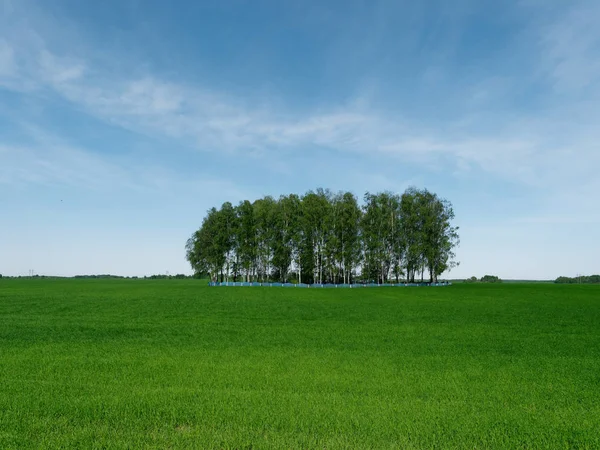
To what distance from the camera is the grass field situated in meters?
5.91

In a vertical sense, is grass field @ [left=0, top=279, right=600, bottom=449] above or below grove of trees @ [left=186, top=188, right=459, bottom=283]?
below

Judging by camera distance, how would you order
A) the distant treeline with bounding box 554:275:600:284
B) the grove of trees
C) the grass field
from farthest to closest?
the distant treeline with bounding box 554:275:600:284
the grove of trees
the grass field

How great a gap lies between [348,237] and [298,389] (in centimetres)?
6715

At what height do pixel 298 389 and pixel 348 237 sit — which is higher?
pixel 348 237

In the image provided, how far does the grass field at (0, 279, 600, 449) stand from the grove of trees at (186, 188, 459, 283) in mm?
57492

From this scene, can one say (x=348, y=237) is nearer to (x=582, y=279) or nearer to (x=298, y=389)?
(x=298, y=389)

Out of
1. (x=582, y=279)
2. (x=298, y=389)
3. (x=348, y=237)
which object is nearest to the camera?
(x=298, y=389)

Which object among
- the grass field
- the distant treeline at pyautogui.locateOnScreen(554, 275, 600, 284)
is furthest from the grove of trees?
the distant treeline at pyautogui.locateOnScreen(554, 275, 600, 284)

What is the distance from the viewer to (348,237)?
74562 mm

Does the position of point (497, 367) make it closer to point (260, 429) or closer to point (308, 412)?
point (308, 412)

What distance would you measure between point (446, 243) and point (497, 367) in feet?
217

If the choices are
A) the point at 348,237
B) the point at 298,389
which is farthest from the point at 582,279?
the point at 298,389

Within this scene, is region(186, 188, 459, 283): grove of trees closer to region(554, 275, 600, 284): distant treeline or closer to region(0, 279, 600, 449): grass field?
region(0, 279, 600, 449): grass field

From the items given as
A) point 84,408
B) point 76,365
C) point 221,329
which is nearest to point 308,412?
point 84,408
